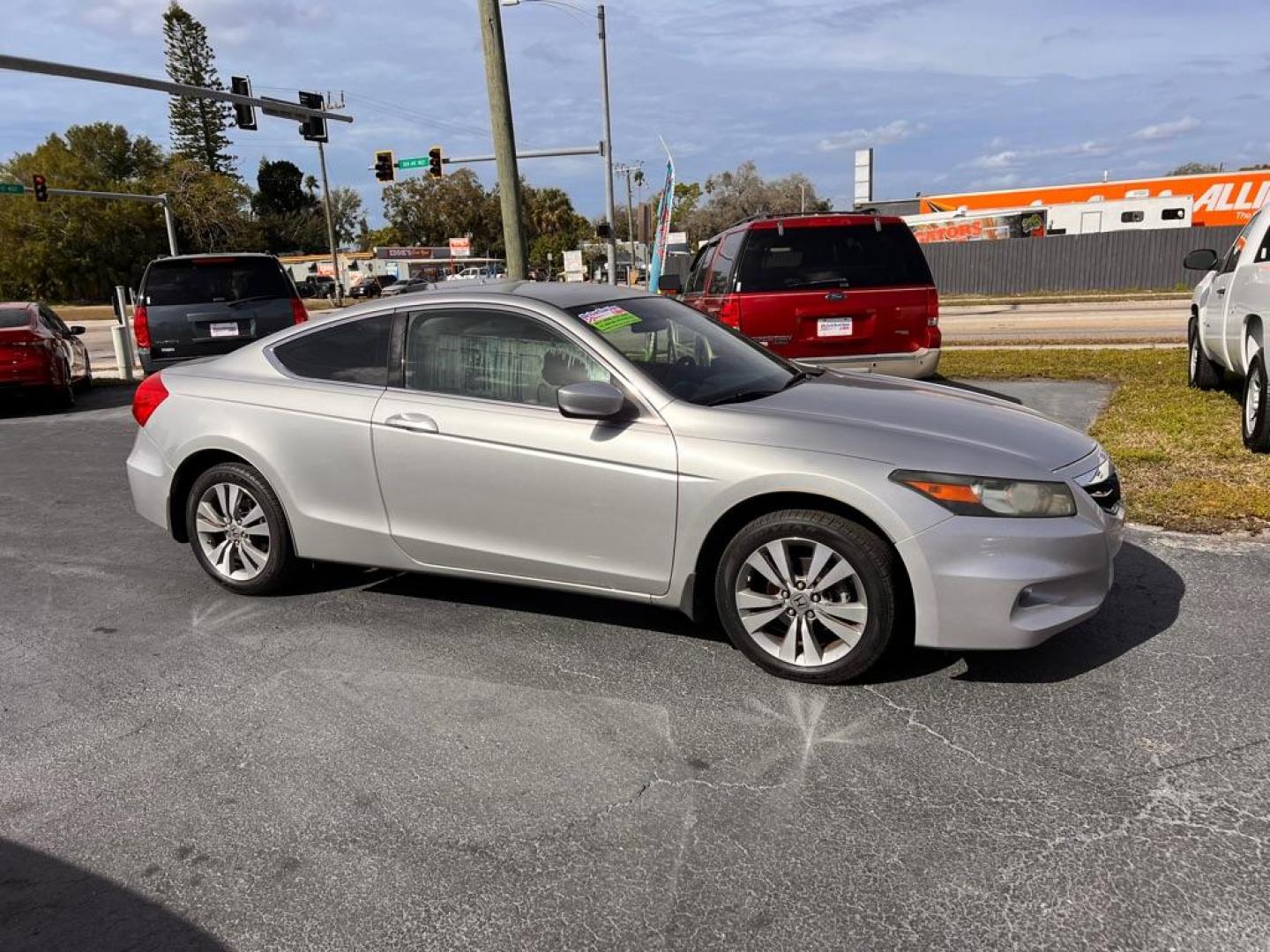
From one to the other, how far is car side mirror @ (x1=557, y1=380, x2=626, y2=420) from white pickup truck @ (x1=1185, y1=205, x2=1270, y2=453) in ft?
16.4

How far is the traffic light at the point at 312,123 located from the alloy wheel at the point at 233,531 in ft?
74.5

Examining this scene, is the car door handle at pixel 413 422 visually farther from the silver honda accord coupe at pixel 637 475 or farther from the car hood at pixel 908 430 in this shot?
the car hood at pixel 908 430

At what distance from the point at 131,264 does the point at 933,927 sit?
76786mm

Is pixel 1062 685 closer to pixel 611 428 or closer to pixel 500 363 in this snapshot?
pixel 611 428

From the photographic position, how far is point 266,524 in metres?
4.80

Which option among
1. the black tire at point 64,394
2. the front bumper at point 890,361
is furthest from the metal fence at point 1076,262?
the black tire at point 64,394

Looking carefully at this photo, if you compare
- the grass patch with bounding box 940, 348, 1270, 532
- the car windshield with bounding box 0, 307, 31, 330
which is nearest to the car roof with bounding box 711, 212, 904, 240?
the grass patch with bounding box 940, 348, 1270, 532

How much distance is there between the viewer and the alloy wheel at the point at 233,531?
485cm

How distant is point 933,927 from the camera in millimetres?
2402

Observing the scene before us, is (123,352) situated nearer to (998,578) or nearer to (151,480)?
(151,480)

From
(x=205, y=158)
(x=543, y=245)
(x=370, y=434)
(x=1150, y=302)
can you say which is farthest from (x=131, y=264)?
(x=370, y=434)

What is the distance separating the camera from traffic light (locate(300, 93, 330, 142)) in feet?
81.7

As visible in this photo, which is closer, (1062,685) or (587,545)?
(1062,685)

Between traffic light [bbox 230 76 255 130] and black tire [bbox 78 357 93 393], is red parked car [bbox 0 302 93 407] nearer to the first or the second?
black tire [bbox 78 357 93 393]
